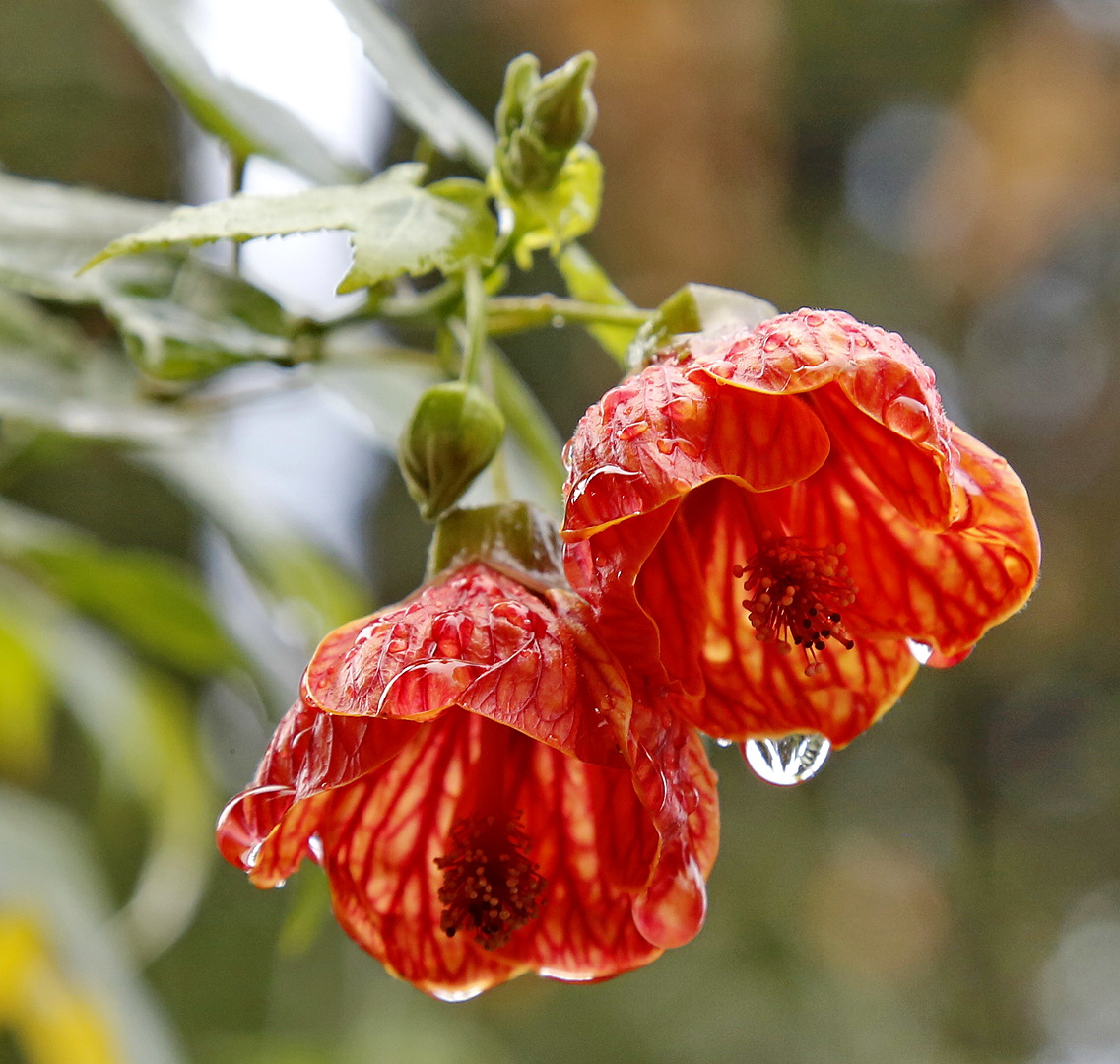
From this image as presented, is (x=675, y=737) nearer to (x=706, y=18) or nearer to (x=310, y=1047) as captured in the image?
(x=310, y=1047)

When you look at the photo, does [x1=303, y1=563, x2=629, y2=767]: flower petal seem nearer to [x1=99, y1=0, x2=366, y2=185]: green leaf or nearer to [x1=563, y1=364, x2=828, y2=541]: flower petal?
[x1=563, y1=364, x2=828, y2=541]: flower petal

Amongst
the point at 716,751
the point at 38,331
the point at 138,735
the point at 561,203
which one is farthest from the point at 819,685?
the point at 716,751

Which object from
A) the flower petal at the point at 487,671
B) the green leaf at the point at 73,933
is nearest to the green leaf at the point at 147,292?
the flower petal at the point at 487,671

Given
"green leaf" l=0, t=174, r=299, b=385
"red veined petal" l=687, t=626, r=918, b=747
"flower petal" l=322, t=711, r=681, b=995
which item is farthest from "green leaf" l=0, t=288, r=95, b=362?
"red veined petal" l=687, t=626, r=918, b=747

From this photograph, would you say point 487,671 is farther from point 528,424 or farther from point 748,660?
point 528,424

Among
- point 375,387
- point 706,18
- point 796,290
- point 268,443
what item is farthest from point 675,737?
point 796,290

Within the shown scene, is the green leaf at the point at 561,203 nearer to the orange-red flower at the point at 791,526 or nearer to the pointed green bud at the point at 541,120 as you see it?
the pointed green bud at the point at 541,120

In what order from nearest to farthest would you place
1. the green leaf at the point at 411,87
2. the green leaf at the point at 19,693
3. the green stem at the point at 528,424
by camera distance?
the green leaf at the point at 411,87
the green stem at the point at 528,424
the green leaf at the point at 19,693

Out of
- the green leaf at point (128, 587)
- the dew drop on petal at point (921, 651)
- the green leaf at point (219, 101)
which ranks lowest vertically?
the green leaf at point (128, 587)
